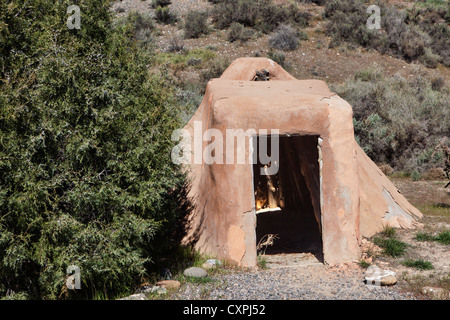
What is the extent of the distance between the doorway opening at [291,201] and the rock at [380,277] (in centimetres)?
137

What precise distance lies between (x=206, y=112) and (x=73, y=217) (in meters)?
3.71

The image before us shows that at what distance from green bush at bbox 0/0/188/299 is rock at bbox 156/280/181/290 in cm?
34

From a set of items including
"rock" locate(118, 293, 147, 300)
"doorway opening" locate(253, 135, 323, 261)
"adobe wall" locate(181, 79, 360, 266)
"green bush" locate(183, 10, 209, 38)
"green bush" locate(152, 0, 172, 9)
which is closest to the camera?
"rock" locate(118, 293, 147, 300)

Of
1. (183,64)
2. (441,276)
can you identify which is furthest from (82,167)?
(183,64)

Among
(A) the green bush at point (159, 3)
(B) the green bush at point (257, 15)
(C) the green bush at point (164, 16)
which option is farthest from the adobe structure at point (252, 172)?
(A) the green bush at point (159, 3)

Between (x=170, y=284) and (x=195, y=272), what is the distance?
1.36 feet

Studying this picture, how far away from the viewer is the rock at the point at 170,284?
6520mm

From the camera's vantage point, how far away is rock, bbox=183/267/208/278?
6.77 m

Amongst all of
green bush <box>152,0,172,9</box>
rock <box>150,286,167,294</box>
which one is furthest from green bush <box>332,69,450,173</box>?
green bush <box>152,0,172,9</box>

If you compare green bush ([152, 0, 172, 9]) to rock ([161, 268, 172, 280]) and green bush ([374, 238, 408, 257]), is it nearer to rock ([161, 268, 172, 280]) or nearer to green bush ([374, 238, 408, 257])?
green bush ([374, 238, 408, 257])

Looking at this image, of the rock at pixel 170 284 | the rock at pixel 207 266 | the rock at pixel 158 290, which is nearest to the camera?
the rock at pixel 158 290

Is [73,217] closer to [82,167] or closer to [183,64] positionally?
[82,167]

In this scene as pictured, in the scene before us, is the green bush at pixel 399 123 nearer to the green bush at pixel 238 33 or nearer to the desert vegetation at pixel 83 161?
the desert vegetation at pixel 83 161

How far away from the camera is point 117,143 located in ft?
21.7
